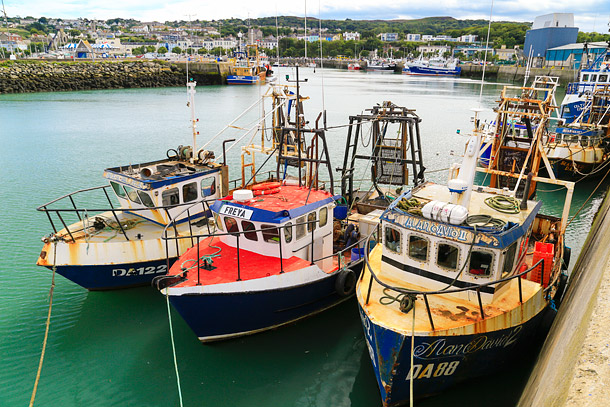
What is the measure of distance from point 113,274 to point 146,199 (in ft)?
7.18

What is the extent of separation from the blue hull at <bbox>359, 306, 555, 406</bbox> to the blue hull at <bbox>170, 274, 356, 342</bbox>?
228 centimetres

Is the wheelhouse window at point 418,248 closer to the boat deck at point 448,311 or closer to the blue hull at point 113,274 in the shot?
the boat deck at point 448,311

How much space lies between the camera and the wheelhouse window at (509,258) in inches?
293

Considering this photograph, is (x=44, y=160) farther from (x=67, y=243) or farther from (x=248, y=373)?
(x=248, y=373)

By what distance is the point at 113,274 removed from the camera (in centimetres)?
1107

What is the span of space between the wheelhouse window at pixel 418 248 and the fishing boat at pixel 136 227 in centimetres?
511

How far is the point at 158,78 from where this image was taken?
7369cm

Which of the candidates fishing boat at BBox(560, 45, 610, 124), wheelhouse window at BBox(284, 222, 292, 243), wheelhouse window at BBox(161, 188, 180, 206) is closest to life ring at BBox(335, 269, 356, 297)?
wheelhouse window at BBox(284, 222, 292, 243)

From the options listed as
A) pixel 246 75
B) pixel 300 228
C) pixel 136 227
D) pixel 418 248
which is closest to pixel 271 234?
pixel 300 228

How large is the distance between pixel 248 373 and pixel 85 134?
30566 mm

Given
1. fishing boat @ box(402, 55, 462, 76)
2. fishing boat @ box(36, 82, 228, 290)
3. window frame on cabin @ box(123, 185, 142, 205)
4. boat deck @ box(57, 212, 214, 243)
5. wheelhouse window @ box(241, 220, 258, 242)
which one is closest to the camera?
wheelhouse window @ box(241, 220, 258, 242)

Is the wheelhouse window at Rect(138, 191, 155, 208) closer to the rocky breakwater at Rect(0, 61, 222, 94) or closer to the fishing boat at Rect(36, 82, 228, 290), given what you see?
the fishing boat at Rect(36, 82, 228, 290)

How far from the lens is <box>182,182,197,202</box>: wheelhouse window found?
12.1m

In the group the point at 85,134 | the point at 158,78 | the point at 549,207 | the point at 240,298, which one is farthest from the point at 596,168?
the point at 158,78
